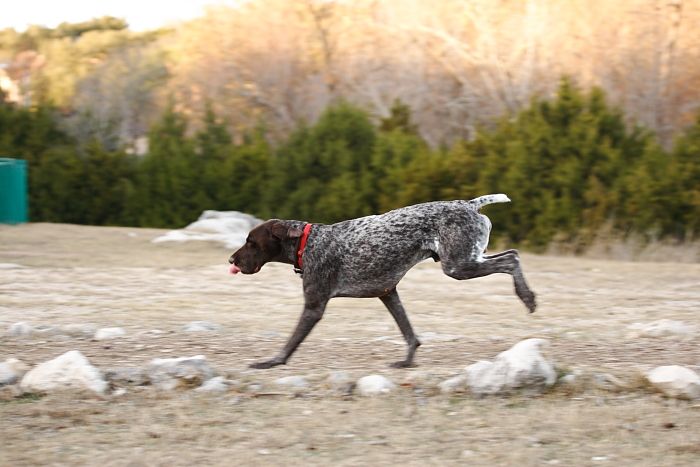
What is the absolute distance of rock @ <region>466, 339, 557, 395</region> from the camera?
22.4ft

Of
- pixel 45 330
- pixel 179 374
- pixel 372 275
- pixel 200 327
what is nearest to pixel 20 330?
pixel 45 330

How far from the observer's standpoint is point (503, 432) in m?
6.05

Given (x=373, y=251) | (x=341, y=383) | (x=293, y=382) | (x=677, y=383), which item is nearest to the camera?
(x=677, y=383)

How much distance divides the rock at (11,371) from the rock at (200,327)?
2.41m

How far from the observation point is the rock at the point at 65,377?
6.93 metres

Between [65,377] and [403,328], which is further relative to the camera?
[403,328]

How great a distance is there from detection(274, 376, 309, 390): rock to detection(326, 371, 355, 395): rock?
6.7 inches

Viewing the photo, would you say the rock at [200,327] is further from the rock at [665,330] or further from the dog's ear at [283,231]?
the rock at [665,330]

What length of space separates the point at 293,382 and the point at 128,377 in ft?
3.93

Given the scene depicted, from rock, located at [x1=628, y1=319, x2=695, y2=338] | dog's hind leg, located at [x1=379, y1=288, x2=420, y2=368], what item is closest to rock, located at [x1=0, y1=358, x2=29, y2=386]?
dog's hind leg, located at [x1=379, y1=288, x2=420, y2=368]

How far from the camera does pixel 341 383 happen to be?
7051mm

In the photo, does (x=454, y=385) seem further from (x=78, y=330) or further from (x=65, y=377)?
(x=78, y=330)

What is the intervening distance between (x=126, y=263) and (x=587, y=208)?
9186 mm

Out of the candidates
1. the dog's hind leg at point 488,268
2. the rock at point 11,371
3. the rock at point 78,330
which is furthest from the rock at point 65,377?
the dog's hind leg at point 488,268
